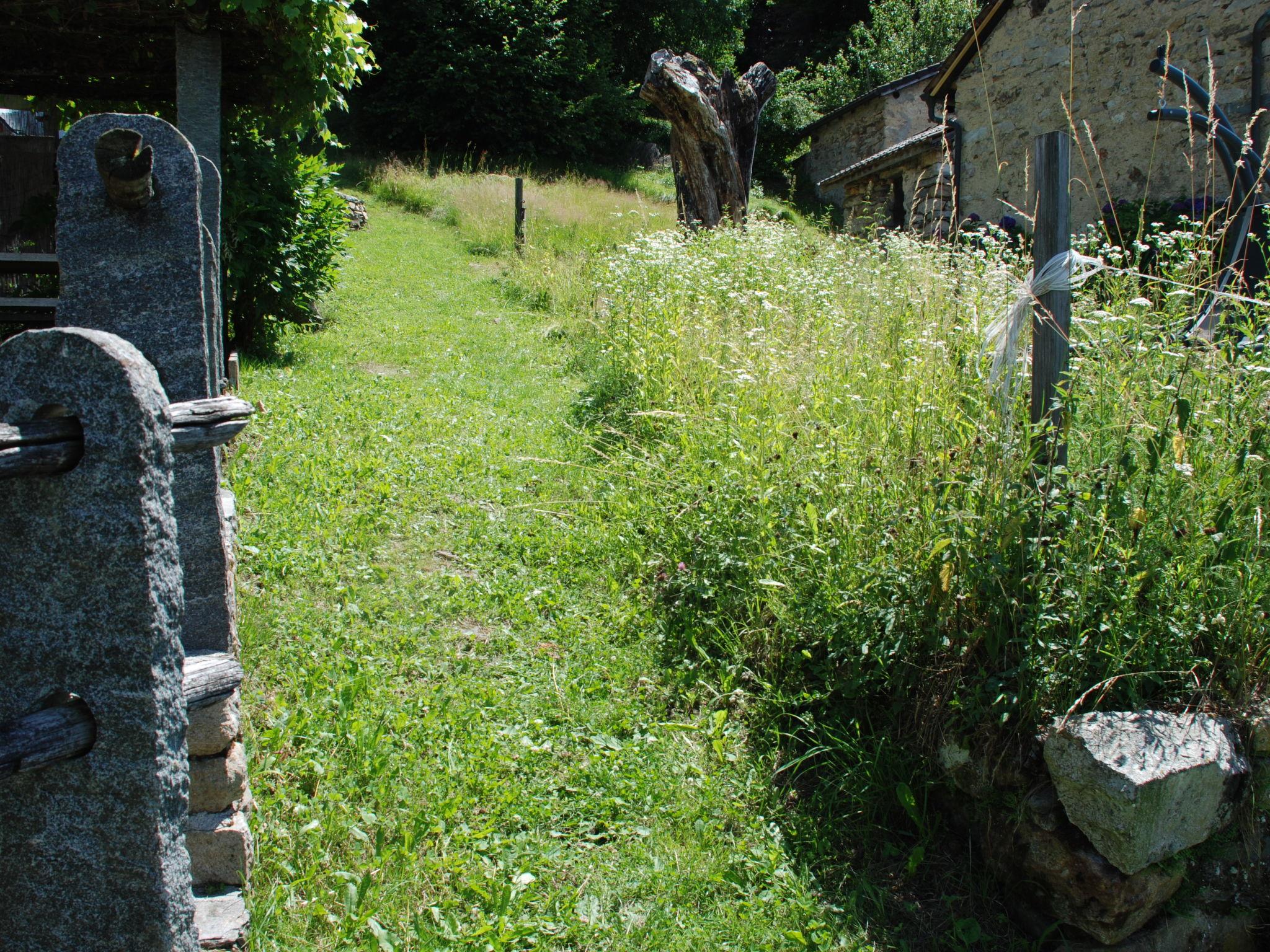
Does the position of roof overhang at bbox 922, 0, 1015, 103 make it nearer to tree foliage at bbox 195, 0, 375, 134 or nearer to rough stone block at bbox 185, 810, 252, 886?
tree foliage at bbox 195, 0, 375, 134

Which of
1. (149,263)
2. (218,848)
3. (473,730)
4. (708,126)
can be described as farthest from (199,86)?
(708,126)

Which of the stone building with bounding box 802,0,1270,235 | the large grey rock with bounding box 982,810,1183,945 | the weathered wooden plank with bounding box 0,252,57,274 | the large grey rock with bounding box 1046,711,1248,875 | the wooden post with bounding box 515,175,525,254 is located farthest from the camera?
the wooden post with bounding box 515,175,525,254

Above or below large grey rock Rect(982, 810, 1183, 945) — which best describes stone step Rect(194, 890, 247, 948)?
above

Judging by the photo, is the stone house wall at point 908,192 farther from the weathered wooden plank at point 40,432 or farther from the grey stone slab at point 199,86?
the weathered wooden plank at point 40,432

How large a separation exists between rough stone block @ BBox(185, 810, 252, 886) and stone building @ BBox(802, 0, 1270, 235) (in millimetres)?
7889

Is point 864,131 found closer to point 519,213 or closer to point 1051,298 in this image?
point 519,213

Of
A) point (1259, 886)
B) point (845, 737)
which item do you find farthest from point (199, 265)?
point (1259, 886)

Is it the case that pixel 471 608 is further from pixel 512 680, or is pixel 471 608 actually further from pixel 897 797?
pixel 897 797

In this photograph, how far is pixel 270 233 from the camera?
7430mm

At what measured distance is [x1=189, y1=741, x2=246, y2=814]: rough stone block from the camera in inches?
91.7

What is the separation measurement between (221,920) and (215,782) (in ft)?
1.12

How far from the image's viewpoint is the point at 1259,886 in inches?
110

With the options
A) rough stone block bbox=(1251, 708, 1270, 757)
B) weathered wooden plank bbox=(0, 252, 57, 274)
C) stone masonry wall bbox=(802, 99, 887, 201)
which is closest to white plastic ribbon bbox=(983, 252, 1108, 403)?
rough stone block bbox=(1251, 708, 1270, 757)

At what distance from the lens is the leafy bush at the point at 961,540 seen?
284 centimetres
